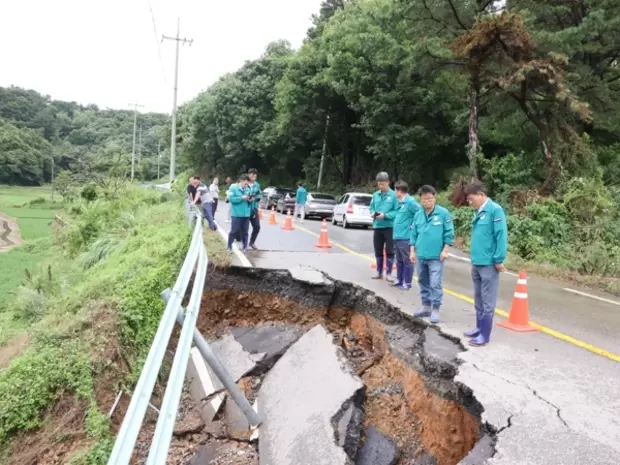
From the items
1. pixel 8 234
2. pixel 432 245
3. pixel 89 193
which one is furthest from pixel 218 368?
pixel 8 234

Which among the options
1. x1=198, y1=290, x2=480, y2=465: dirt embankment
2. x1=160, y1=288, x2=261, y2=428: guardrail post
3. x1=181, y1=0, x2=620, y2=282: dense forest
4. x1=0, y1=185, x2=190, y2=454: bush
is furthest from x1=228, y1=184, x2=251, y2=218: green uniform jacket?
x1=181, y1=0, x2=620, y2=282: dense forest

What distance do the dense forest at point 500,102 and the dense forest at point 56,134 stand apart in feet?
163

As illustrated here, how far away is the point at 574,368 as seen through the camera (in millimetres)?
5316

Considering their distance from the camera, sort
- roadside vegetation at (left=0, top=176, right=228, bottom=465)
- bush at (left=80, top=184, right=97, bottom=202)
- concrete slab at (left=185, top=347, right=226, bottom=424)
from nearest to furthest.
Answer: roadside vegetation at (left=0, top=176, right=228, bottom=465), concrete slab at (left=185, top=347, right=226, bottom=424), bush at (left=80, top=184, right=97, bottom=202)

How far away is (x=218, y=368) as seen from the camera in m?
4.79

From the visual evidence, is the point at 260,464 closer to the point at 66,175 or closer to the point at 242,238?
the point at 242,238

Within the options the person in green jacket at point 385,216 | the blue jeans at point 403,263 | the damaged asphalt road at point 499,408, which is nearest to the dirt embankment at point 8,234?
the person in green jacket at point 385,216

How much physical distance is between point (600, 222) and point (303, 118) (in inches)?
941

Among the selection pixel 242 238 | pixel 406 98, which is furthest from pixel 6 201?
pixel 242 238

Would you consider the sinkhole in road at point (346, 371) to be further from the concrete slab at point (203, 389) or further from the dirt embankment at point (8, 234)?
the dirt embankment at point (8, 234)

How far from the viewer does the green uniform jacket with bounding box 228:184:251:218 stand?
418 inches

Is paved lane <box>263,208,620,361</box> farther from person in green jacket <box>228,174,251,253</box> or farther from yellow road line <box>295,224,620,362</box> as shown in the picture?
person in green jacket <box>228,174,251,253</box>

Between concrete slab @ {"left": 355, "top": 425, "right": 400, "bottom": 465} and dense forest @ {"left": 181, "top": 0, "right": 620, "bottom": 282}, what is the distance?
26.8 ft

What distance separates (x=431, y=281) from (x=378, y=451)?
233 cm
